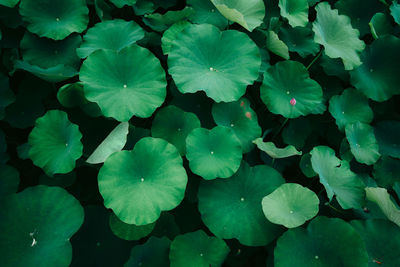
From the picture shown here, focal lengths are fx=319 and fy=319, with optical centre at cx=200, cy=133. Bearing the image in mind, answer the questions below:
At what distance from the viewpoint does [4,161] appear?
1.51 meters

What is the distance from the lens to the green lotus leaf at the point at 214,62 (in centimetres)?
152

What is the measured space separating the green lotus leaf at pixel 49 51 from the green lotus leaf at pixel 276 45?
1.01 meters

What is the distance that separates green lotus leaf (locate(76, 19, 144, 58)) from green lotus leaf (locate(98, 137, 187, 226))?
2.02 ft

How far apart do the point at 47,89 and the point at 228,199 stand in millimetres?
1100

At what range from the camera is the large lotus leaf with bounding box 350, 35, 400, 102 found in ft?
6.13

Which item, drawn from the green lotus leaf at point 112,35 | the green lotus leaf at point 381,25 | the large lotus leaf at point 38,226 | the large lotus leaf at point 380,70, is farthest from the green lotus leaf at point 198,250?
the green lotus leaf at point 381,25

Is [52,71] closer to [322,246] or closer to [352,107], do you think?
[322,246]

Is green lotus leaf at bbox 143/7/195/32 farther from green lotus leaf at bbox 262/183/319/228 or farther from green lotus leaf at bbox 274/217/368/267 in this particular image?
green lotus leaf at bbox 274/217/368/267

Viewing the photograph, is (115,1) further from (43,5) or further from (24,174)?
(24,174)

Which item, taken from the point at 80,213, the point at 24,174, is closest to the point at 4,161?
the point at 24,174

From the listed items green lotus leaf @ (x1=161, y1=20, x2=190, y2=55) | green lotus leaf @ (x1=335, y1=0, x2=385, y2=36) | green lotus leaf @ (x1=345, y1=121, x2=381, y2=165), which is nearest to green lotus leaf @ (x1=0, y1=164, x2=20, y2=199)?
green lotus leaf @ (x1=161, y1=20, x2=190, y2=55)

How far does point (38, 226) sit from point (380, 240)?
144 centimetres

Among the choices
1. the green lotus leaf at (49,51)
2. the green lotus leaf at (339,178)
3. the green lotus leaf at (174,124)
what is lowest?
the green lotus leaf at (339,178)

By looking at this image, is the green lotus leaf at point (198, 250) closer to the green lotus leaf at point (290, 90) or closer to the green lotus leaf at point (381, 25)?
the green lotus leaf at point (290, 90)
